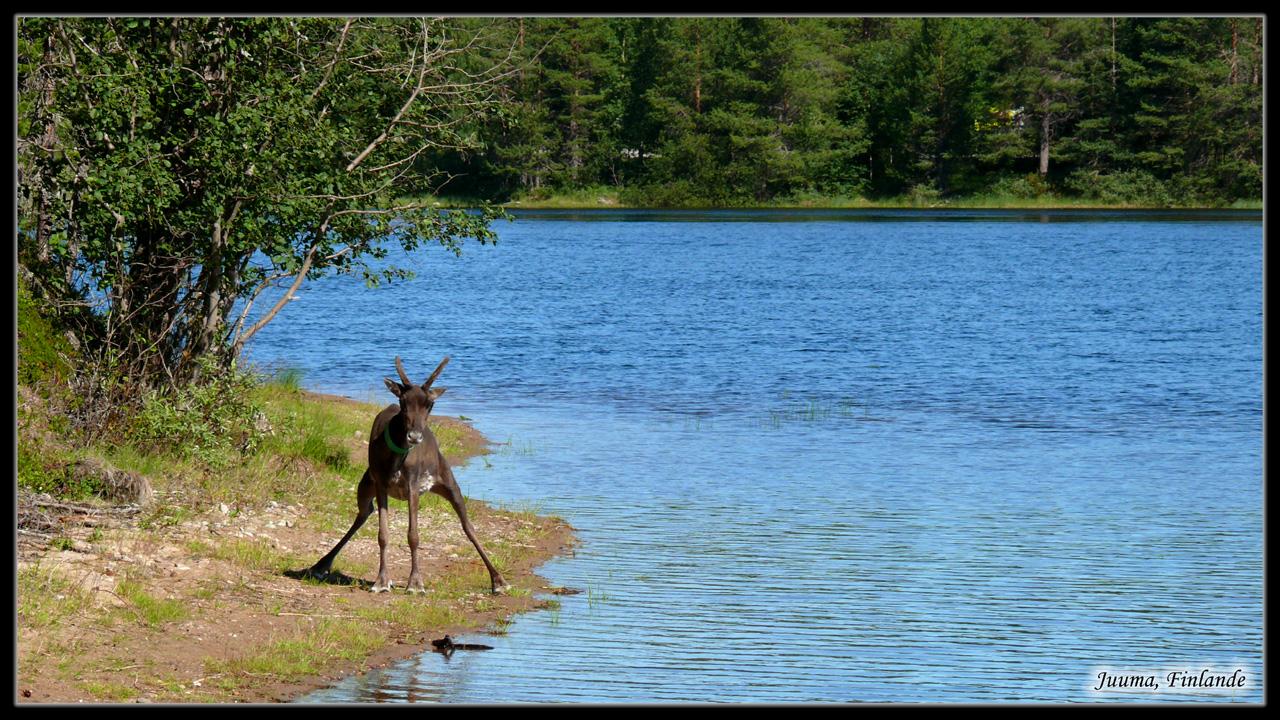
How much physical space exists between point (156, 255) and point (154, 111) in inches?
59.7

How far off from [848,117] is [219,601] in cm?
10311

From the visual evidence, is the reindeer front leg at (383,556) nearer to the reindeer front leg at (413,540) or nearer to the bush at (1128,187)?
the reindeer front leg at (413,540)

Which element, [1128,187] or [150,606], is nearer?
[150,606]

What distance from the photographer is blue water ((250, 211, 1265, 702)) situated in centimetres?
1005

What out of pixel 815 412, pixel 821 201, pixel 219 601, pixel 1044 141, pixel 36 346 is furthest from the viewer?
pixel 821 201

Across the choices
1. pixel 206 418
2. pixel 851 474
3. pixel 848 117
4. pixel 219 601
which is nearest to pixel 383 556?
pixel 219 601

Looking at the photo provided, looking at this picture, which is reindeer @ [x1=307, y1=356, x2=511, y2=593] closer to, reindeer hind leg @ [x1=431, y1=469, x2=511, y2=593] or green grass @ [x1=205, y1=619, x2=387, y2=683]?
reindeer hind leg @ [x1=431, y1=469, x2=511, y2=593]

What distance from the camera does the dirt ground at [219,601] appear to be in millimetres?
8516

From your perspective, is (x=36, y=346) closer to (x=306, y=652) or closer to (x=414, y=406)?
(x=414, y=406)

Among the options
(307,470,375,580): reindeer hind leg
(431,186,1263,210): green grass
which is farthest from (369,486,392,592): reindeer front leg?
Result: (431,186,1263,210): green grass

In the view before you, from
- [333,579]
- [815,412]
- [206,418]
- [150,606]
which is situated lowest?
[815,412]

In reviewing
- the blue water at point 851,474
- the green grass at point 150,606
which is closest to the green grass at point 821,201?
the blue water at point 851,474

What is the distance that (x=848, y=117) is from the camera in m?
109

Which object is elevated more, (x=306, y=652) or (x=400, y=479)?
(x=400, y=479)
